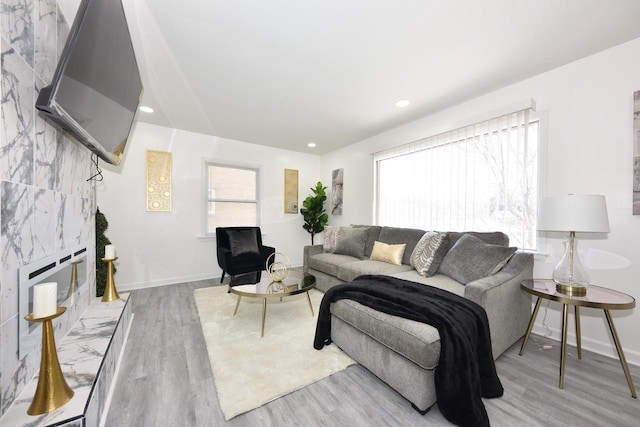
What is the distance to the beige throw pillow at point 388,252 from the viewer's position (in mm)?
3072

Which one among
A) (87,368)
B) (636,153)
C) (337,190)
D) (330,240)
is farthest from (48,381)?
(337,190)

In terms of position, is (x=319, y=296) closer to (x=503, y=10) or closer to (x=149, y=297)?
(x=149, y=297)

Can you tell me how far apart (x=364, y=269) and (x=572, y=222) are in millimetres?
1777

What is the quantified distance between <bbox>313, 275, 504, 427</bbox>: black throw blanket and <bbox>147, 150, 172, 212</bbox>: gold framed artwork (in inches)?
125

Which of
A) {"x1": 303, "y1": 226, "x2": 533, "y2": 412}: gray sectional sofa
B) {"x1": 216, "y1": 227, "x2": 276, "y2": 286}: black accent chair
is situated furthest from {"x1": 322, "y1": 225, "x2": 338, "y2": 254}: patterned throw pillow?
{"x1": 216, "y1": 227, "x2": 276, "y2": 286}: black accent chair

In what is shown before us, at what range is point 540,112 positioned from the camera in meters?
2.39

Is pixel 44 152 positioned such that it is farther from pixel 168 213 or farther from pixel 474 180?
pixel 474 180

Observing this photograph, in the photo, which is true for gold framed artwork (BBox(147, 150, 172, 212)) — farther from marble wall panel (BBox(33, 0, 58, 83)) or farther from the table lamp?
the table lamp

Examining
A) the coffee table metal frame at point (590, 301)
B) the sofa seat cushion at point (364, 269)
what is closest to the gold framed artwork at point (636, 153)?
the coffee table metal frame at point (590, 301)

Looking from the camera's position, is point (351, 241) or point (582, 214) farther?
point (351, 241)

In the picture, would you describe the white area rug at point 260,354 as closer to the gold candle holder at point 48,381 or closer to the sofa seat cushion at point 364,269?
the sofa seat cushion at point 364,269

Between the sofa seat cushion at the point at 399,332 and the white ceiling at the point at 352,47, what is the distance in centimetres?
202

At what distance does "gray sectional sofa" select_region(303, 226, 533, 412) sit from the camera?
145 cm

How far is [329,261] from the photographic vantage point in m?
3.38
